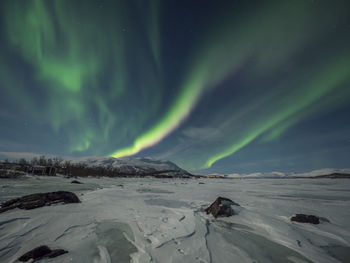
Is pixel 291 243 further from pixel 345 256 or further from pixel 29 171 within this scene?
pixel 29 171

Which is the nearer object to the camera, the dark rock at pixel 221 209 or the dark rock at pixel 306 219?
the dark rock at pixel 306 219

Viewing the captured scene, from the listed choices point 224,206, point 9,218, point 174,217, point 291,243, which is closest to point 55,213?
point 9,218

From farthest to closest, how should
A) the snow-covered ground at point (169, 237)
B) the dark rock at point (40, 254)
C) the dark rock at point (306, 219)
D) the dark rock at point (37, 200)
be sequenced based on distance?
the dark rock at point (37, 200), the dark rock at point (306, 219), the snow-covered ground at point (169, 237), the dark rock at point (40, 254)

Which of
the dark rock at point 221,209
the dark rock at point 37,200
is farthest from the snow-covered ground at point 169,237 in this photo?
the dark rock at point 37,200

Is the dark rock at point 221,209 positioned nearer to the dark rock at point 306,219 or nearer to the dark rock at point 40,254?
the dark rock at point 306,219

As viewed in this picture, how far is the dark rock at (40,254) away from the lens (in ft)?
8.77

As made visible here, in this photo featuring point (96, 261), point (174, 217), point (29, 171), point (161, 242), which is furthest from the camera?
point (29, 171)

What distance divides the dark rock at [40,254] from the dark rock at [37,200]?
14.6 feet

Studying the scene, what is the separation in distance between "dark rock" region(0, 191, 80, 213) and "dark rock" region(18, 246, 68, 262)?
4.44 m

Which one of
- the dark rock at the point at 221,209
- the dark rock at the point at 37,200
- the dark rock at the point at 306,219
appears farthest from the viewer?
the dark rock at the point at 221,209

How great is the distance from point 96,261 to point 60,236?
6.27 ft

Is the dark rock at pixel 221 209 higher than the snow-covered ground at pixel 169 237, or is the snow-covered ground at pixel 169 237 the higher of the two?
the dark rock at pixel 221 209

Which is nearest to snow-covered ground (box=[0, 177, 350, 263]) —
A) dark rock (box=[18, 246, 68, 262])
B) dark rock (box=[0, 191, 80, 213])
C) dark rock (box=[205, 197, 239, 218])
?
dark rock (box=[18, 246, 68, 262])

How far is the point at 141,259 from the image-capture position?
293cm
